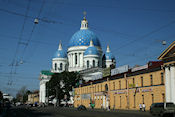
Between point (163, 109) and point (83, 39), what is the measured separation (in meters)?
94.4

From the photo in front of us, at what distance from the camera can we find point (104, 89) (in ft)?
220

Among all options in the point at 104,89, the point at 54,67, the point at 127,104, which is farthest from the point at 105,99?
the point at 54,67

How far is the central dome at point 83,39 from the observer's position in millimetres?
124188

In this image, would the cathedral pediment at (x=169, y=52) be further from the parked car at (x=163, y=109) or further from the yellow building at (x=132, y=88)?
the parked car at (x=163, y=109)

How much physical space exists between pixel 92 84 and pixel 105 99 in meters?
10.5

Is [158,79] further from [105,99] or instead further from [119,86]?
[105,99]

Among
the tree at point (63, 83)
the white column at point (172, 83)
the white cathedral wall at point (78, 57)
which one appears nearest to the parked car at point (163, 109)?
the white column at point (172, 83)

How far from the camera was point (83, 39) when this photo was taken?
408ft

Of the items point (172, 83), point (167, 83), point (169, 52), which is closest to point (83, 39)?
point (169, 52)

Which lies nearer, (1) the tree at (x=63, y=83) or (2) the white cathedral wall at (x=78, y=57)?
(1) the tree at (x=63, y=83)

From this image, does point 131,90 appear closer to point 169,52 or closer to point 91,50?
point 169,52

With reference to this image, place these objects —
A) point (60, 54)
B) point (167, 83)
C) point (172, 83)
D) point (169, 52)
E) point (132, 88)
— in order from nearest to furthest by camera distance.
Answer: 1. point (172, 83)
2. point (167, 83)
3. point (169, 52)
4. point (132, 88)
5. point (60, 54)

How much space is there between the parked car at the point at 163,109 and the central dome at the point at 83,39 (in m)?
90.8

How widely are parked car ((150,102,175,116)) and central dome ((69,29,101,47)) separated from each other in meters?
90.8
